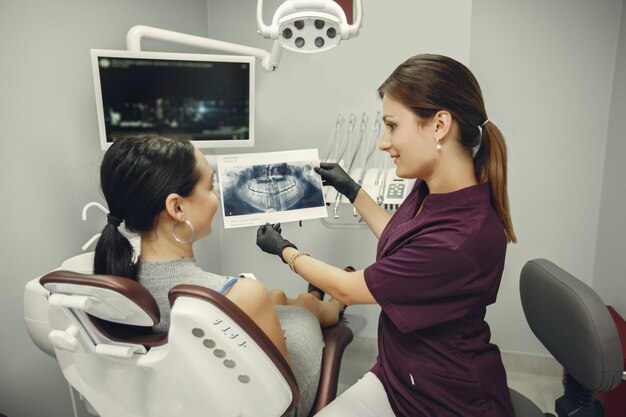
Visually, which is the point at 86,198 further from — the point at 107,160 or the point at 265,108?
the point at 265,108

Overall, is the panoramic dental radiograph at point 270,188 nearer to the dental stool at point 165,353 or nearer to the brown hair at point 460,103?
the brown hair at point 460,103

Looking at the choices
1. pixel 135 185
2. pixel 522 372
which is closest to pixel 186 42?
pixel 135 185

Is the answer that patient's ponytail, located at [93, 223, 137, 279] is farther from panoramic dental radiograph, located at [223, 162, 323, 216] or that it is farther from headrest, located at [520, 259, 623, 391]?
headrest, located at [520, 259, 623, 391]

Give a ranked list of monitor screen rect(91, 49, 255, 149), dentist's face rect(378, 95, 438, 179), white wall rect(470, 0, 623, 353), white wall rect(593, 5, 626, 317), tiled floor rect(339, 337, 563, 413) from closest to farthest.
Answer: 1. dentist's face rect(378, 95, 438, 179)
2. monitor screen rect(91, 49, 255, 149)
3. white wall rect(593, 5, 626, 317)
4. white wall rect(470, 0, 623, 353)
5. tiled floor rect(339, 337, 563, 413)

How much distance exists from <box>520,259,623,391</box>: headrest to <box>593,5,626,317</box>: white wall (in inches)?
35.3

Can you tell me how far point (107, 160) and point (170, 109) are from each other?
76cm

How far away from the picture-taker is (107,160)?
95 centimetres

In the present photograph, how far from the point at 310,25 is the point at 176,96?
0.68 meters

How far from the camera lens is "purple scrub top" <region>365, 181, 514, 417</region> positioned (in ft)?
3.21

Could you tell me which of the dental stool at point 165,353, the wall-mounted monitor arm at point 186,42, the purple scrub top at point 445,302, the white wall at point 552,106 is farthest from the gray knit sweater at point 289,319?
the white wall at point 552,106

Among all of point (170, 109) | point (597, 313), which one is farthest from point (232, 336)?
point (170, 109)

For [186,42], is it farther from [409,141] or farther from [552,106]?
[552,106]

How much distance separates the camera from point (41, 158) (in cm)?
145

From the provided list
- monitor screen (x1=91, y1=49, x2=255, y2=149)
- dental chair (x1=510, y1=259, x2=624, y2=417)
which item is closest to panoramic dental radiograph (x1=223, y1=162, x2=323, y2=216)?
monitor screen (x1=91, y1=49, x2=255, y2=149)
